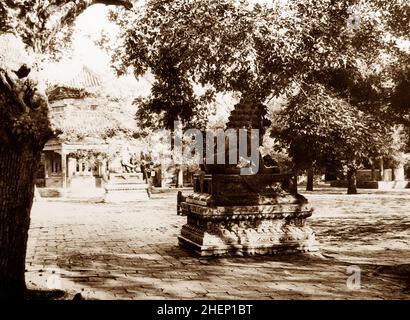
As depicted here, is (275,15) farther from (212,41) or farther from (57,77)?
(57,77)

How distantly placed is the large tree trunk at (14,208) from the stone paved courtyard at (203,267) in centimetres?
85

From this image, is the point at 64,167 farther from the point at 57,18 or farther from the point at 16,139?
the point at 16,139

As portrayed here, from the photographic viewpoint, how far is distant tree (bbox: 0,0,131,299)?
16.1 feet

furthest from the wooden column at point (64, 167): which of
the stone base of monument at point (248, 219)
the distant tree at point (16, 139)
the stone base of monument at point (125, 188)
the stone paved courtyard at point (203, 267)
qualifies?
the distant tree at point (16, 139)

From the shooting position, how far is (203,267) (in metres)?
7.89

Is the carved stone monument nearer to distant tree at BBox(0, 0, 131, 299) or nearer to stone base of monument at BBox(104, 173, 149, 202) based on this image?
distant tree at BBox(0, 0, 131, 299)

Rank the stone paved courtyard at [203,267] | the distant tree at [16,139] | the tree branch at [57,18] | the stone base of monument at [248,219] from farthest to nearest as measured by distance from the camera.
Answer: the stone base of monument at [248,219] < the stone paved courtyard at [203,267] < the tree branch at [57,18] < the distant tree at [16,139]

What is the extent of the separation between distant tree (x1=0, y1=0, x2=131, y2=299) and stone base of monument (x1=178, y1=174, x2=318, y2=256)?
4.11m

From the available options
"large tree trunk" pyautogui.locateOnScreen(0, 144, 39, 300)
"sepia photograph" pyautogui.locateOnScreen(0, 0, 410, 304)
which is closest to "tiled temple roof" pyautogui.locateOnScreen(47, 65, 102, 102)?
"sepia photograph" pyautogui.locateOnScreen(0, 0, 410, 304)

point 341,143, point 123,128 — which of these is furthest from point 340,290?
point 123,128

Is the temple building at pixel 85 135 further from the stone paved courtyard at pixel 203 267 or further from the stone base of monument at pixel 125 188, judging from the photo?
the stone paved courtyard at pixel 203 267

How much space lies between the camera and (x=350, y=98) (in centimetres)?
1645

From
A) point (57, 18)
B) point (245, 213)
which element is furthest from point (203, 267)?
point (57, 18)

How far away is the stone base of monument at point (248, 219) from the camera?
8.88m
